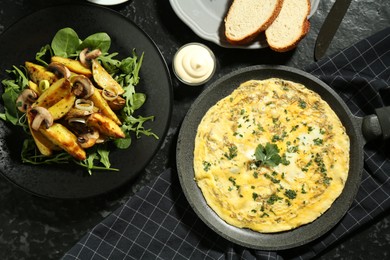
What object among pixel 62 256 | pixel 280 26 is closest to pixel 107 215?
pixel 62 256

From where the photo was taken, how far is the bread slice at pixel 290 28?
3586 mm

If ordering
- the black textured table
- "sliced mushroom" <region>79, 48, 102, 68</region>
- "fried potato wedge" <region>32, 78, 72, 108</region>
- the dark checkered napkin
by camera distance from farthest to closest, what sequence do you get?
the black textured table < the dark checkered napkin < "sliced mushroom" <region>79, 48, 102, 68</region> < "fried potato wedge" <region>32, 78, 72, 108</region>

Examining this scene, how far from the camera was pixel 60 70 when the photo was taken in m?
3.33

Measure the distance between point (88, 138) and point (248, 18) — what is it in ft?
4.42

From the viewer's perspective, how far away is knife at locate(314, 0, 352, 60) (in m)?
3.68

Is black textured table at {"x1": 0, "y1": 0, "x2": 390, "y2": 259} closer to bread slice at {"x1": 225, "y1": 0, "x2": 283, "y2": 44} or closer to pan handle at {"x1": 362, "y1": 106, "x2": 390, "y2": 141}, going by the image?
bread slice at {"x1": 225, "y1": 0, "x2": 283, "y2": 44}

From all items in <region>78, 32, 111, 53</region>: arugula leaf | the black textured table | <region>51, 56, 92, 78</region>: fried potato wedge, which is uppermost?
<region>78, 32, 111, 53</region>: arugula leaf

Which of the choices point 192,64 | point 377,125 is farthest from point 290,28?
point 377,125

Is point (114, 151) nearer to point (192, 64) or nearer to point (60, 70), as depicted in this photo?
point (60, 70)

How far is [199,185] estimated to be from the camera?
3.56 meters

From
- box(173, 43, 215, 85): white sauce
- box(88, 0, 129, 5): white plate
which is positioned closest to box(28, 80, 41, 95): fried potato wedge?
box(88, 0, 129, 5): white plate

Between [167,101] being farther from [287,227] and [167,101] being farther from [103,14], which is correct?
[287,227]

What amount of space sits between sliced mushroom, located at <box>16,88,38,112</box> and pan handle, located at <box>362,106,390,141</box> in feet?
6.97

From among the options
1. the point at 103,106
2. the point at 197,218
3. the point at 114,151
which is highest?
the point at 103,106
